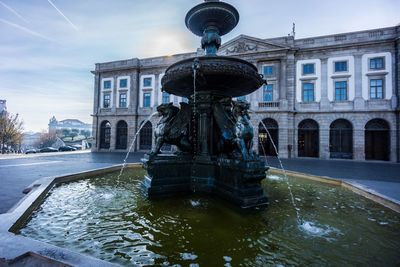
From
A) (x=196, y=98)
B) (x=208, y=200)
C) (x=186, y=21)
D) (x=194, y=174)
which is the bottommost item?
(x=208, y=200)

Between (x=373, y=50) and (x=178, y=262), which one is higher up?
(x=373, y=50)

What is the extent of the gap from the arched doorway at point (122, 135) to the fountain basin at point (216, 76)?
24753 millimetres

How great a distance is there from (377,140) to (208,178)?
23.0m

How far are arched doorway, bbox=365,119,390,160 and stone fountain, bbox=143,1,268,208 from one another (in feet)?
69.1

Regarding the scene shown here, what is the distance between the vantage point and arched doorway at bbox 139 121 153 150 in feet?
90.9

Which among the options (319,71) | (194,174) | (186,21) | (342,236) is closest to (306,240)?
(342,236)

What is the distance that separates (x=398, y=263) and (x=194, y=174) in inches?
149

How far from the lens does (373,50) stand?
64.3ft

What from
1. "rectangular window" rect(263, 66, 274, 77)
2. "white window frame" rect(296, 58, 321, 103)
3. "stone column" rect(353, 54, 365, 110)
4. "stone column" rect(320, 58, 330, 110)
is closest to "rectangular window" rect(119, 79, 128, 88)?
"rectangular window" rect(263, 66, 274, 77)

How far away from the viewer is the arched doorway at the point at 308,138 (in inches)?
846

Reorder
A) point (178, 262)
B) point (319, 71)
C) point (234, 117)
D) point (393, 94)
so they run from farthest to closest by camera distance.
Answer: point (319, 71) < point (393, 94) < point (234, 117) < point (178, 262)

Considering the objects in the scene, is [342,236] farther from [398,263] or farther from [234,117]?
[234,117]

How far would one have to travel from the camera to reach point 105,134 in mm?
29891

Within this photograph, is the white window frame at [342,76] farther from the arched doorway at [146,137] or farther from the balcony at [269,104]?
the arched doorway at [146,137]
